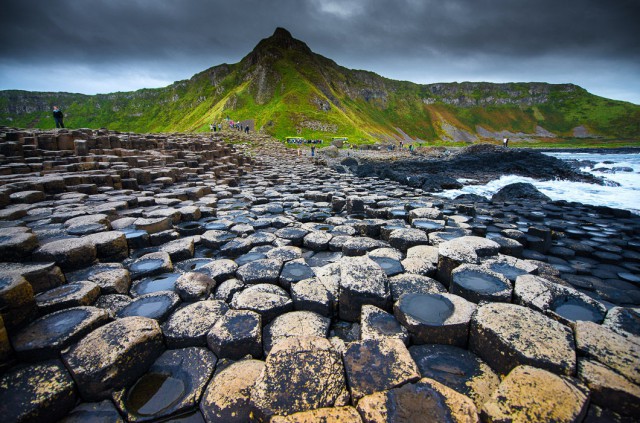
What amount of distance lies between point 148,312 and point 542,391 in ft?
11.0

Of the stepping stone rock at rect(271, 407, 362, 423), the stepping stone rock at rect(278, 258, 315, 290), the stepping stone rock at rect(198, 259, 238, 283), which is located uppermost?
the stepping stone rock at rect(271, 407, 362, 423)

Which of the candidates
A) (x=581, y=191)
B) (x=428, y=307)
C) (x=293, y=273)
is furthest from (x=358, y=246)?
(x=581, y=191)

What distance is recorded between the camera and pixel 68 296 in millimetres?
2727

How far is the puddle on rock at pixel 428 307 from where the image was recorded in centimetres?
255

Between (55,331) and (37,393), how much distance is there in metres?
0.60

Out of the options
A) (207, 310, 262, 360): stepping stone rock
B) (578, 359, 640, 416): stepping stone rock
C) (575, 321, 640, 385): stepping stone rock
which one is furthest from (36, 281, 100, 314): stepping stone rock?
(575, 321, 640, 385): stepping stone rock

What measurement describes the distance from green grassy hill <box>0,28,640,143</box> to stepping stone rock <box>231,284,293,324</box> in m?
71.3

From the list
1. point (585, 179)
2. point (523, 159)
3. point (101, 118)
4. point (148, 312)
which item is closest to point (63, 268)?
point (148, 312)

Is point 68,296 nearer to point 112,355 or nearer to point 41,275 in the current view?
point 41,275

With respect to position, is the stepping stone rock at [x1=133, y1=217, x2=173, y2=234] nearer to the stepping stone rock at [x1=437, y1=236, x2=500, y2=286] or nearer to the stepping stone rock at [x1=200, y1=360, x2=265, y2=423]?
the stepping stone rock at [x1=200, y1=360, x2=265, y2=423]

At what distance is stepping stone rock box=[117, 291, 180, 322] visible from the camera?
2.76m

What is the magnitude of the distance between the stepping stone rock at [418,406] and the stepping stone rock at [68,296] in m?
2.86

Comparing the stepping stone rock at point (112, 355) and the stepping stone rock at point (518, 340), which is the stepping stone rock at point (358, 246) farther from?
the stepping stone rock at point (112, 355)

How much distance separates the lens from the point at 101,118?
119m
